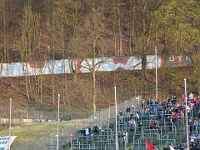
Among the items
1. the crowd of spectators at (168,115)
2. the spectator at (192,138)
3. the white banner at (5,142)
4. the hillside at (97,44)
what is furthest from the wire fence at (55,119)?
the spectator at (192,138)

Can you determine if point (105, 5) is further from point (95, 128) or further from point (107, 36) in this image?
point (95, 128)

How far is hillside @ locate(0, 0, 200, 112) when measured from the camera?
225 ft

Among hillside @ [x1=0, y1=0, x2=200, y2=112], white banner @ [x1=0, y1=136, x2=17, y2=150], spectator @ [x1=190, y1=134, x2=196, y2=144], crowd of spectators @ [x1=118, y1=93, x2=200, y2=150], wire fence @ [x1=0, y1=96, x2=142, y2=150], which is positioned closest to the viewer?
spectator @ [x1=190, y1=134, x2=196, y2=144]

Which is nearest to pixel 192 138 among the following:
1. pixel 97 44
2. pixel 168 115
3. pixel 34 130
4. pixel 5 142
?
pixel 168 115

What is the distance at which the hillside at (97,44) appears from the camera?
225 ft

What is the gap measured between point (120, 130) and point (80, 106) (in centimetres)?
2152

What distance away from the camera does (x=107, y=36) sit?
84.6 meters

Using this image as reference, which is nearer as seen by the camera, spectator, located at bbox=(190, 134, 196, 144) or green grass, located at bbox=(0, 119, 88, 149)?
spectator, located at bbox=(190, 134, 196, 144)

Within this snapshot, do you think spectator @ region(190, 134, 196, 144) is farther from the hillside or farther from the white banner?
the hillside

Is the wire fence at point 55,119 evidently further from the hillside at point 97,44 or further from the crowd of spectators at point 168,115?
the hillside at point 97,44

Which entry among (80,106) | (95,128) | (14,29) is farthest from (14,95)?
(95,128)

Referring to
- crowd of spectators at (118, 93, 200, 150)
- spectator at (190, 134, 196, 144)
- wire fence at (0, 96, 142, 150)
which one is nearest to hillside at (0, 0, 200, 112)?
wire fence at (0, 96, 142, 150)

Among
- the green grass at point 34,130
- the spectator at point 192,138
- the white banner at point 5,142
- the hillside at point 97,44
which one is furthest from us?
the hillside at point 97,44

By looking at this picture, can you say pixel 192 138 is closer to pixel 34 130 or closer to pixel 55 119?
pixel 34 130
